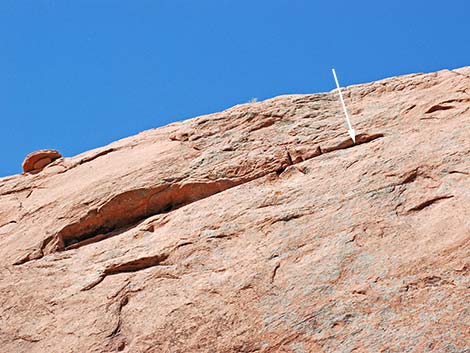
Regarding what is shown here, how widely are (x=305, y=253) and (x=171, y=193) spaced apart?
3.57 metres

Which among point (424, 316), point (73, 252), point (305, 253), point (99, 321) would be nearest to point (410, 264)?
point (424, 316)

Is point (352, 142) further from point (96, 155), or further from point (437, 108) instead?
point (96, 155)

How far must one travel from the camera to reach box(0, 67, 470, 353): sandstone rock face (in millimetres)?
10680

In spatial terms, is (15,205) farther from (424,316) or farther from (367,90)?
(424,316)

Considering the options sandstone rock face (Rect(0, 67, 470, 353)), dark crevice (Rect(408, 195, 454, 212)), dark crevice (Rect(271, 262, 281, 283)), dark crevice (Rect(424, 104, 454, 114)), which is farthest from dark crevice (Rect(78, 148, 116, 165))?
dark crevice (Rect(408, 195, 454, 212))

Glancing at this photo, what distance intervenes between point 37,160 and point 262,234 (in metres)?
6.95

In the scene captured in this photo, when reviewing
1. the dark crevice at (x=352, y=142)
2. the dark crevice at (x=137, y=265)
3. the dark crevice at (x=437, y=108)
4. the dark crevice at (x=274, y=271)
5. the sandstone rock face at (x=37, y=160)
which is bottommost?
the dark crevice at (x=274, y=271)

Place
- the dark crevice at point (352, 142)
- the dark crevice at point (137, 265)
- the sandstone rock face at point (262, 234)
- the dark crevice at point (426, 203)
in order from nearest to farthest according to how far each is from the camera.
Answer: the sandstone rock face at point (262, 234)
the dark crevice at point (426, 203)
the dark crevice at point (137, 265)
the dark crevice at point (352, 142)

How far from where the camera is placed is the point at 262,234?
1230 centimetres

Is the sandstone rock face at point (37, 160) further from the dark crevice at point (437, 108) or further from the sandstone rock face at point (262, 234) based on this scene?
the dark crevice at point (437, 108)

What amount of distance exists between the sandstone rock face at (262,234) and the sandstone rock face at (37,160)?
2.10 ft

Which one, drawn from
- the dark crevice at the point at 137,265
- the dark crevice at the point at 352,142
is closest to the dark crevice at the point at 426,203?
the dark crevice at the point at 352,142

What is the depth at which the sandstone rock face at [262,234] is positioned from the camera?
10.7 metres

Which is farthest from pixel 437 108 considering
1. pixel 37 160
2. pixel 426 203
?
pixel 37 160
